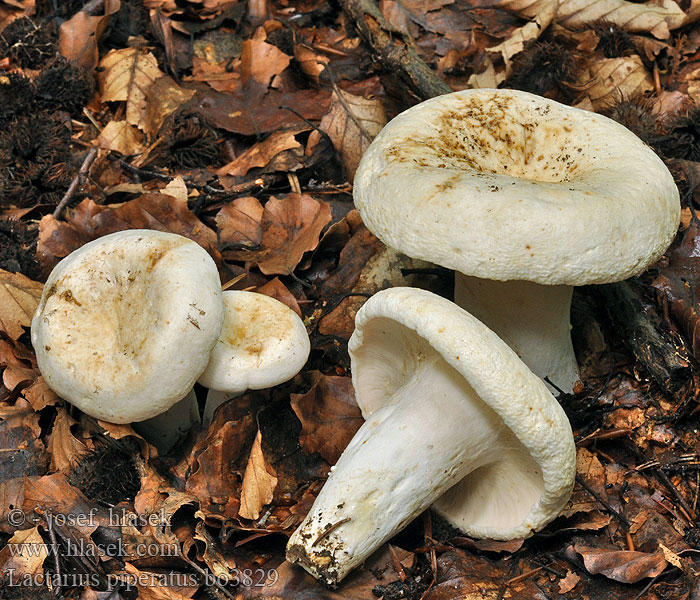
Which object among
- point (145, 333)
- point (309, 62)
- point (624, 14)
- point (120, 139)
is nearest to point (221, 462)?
point (145, 333)

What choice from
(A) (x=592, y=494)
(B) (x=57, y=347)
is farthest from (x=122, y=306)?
(A) (x=592, y=494)

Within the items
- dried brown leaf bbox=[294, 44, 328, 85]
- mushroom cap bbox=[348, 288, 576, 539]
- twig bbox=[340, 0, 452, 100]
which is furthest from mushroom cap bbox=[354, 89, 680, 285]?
dried brown leaf bbox=[294, 44, 328, 85]

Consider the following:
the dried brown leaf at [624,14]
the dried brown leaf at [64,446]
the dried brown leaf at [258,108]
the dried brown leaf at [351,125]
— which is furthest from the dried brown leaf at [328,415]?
the dried brown leaf at [624,14]

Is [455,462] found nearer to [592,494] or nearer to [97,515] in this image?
[592,494]

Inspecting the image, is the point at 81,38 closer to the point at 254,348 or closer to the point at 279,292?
the point at 279,292

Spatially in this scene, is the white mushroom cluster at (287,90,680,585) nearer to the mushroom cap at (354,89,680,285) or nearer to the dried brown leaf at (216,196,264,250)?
the mushroom cap at (354,89,680,285)

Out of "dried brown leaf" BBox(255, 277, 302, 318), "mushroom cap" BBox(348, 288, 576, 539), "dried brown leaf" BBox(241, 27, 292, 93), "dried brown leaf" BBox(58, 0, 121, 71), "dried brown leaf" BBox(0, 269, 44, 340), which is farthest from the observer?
"dried brown leaf" BBox(58, 0, 121, 71)
